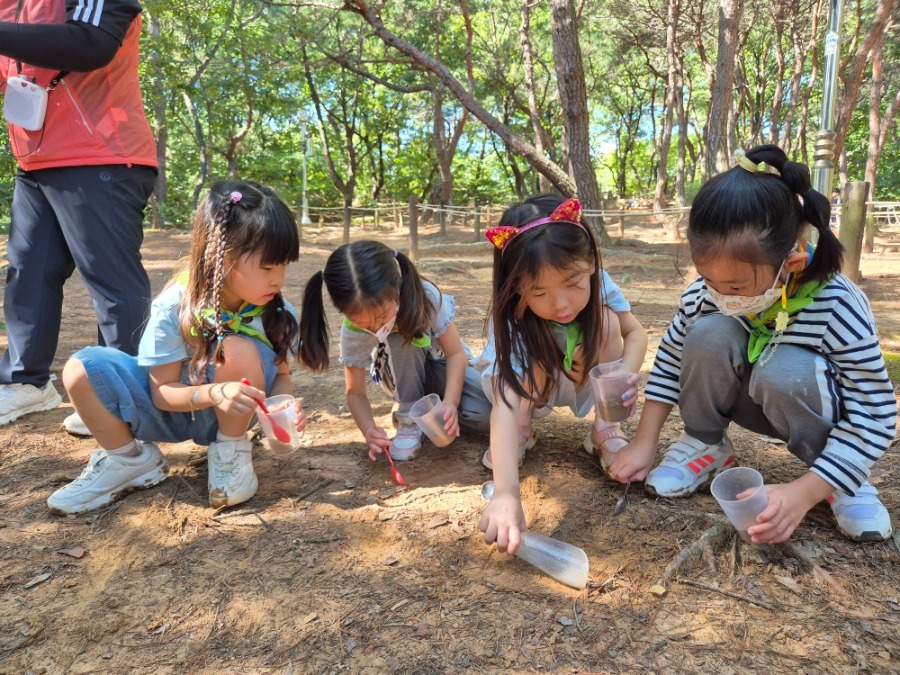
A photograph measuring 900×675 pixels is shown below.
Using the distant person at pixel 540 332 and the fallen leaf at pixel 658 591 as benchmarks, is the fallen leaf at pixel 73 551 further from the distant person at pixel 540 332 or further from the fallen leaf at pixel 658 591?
the fallen leaf at pixel 658 591

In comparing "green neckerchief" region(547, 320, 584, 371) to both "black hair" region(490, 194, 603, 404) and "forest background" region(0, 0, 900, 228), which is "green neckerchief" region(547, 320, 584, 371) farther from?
"forest background" region(0, 0, 900, 228)

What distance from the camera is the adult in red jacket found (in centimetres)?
220

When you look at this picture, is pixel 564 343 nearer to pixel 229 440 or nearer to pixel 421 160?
pixel 229 440

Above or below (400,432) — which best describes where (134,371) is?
above

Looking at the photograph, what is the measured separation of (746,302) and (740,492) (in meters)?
0.42

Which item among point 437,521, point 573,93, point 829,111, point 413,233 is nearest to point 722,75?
point 573,93

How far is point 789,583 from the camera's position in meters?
1.45

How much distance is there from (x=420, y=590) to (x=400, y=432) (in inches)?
33.2

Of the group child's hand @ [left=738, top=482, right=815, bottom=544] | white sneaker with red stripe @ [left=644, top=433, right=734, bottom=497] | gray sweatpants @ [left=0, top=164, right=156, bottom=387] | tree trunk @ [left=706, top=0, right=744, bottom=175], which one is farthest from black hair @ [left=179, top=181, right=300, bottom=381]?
tree trunk @ [left=706, top=0, right=744, bottom=175]

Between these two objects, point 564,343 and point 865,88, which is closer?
point 564,343

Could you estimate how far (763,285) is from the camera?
4.84 feet

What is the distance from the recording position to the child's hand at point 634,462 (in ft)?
6.05

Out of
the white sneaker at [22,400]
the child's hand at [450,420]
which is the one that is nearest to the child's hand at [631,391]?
the child's hand at [450,420]

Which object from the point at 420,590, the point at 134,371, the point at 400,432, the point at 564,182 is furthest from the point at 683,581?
the point at 564,182
